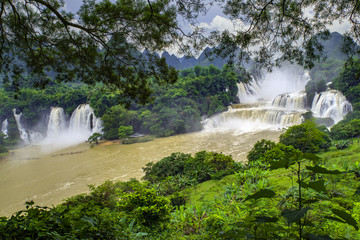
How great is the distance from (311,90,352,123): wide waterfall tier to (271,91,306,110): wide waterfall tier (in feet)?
5.34

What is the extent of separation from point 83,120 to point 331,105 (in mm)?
26293

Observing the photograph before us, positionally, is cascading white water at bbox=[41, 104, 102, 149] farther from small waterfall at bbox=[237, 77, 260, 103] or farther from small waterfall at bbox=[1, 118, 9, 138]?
small waterfall at bbox=[237, 77, 260, 103]

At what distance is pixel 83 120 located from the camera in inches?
1010

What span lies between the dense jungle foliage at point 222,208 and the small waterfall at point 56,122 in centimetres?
2481

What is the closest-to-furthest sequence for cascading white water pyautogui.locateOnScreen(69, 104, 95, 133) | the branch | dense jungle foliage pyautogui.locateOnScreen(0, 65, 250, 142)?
1. the branch
2. dense jungle foliage pyautogui.locateOnScreen(0, 65, 250, 142)
3. cascading white water pyautogui.locateOnScreen(69, 104, 95, 133)

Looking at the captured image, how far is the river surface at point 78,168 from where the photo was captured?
917 cm

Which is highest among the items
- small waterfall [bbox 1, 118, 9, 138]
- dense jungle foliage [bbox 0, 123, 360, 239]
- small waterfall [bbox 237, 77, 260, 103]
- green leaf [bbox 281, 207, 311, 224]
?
small waterfall [bbox 237, 77, 260, 103]

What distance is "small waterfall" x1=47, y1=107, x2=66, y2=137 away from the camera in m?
26.9

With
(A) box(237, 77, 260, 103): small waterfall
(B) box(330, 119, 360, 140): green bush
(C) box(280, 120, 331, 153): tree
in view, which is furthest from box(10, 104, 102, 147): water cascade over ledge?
(B) box(330, 119, 360, 140): green bush

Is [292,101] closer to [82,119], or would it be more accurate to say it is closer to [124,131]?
[124,131]

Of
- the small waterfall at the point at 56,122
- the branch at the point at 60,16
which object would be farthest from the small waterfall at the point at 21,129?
the branch at the point at 60,16

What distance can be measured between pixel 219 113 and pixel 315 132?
17.9 metres

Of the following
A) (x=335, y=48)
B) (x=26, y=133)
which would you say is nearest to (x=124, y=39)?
(x=26, y=133)

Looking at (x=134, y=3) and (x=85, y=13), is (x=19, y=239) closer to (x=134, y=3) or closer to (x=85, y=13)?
(x=85, y=13)
